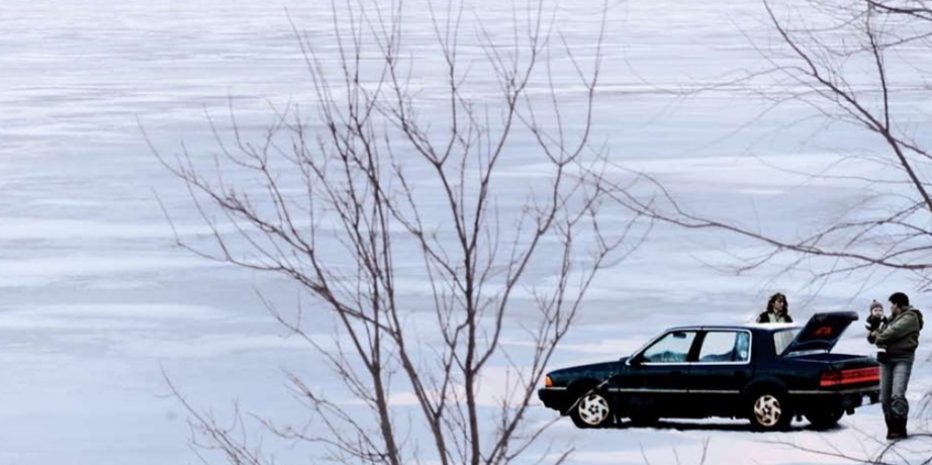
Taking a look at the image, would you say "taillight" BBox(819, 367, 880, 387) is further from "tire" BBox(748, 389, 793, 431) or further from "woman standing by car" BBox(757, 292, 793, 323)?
"woman standing by car" BBox(757, 292, 793, 323)

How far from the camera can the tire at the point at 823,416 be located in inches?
666

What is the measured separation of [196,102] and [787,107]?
46.5ft

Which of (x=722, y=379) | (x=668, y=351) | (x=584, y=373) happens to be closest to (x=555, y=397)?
(x=584, y=373)

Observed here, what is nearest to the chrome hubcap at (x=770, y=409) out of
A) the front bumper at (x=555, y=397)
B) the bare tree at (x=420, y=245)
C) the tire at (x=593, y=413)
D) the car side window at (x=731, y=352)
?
the car side window at (x=731, y=352)

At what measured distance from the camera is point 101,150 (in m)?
42.7

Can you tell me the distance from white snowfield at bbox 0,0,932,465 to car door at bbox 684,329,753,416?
0.21m

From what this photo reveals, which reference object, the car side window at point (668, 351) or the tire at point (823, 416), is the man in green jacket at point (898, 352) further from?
the car side window at point (668, 351)

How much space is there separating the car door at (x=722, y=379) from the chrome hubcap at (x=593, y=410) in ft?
2.13

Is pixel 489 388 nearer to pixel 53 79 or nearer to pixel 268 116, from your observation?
pixel 268 116

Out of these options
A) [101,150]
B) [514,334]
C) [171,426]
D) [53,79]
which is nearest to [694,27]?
[53,79]

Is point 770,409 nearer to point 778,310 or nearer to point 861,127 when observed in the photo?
point 778,310

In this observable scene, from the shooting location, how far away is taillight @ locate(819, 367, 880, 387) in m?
16.8

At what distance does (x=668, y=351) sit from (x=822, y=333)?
129 cm

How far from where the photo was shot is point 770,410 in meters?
17.0
